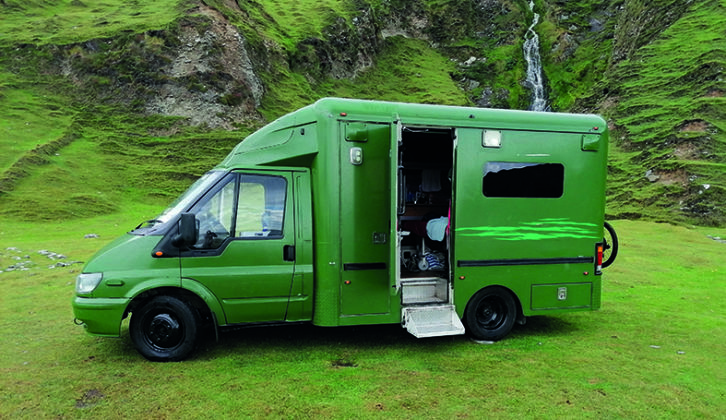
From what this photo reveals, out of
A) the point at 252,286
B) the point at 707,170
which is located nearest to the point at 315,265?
the point at 252,286

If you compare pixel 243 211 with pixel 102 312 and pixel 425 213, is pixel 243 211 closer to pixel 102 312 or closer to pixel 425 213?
pixel 102 312

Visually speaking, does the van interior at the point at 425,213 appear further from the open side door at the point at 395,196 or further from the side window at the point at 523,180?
the side window at the point at 523,180

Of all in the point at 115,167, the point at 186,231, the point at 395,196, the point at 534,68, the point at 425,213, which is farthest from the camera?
the point at 534,68

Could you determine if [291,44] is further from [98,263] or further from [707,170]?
[98,263]

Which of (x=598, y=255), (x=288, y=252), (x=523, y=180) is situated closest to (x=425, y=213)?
(x=523, y=180)

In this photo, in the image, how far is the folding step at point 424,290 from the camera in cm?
727

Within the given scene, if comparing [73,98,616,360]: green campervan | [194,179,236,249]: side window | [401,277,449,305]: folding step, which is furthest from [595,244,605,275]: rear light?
[194,179,236,249]: side window

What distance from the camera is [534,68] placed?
89.9 m

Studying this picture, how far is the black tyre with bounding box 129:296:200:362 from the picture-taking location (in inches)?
248

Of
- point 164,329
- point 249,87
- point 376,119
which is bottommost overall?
point 164,329

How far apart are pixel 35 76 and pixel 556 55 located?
7799cm

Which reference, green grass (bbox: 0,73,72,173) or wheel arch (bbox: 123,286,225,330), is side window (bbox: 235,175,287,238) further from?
green grass (bbox: 0,73,72,173)

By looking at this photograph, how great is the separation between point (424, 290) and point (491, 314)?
1149 millimetres

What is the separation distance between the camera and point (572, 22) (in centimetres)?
9300
